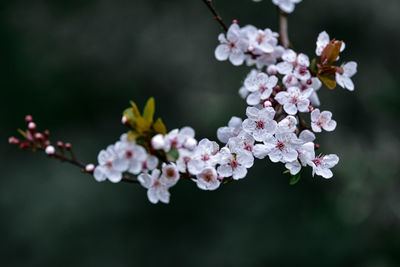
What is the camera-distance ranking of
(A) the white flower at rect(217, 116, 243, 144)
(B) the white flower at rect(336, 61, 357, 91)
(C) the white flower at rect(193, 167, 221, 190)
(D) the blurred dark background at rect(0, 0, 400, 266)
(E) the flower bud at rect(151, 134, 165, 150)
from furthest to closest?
1. (D) the blurred dark background at rect(0, 0, 400, 266)
2. (B) the white flower at rect(336, 61, 357, 91)
3. (A) the white flower at rect(217, 116, 243, 144)
4. (C) the white flower at rect(193, 167, 221, 190)
5. (E) the flower bud at rect(151, 134, 165, 150)

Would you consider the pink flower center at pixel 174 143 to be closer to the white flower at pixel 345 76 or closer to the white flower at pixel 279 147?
the white flower at pixel 279 147

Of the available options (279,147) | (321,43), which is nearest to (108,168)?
(279,147)

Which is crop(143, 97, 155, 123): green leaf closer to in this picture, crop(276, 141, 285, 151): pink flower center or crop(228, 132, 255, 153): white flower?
crop(228, 132, 255, 153): white flower

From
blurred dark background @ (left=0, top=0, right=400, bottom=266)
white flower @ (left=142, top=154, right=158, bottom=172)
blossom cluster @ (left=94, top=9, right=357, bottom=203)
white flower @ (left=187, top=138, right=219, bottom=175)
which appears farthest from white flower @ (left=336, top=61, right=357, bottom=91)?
blurred dark background @ (left=0, top=0, right=400, bottom=266)

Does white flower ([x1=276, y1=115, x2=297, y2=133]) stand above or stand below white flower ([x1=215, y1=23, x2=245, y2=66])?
below

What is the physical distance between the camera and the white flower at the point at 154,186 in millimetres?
1195

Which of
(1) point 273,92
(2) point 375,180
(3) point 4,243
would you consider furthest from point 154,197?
(3) point 4,243

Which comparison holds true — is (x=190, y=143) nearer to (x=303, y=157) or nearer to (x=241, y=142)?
(x=241, y=142)

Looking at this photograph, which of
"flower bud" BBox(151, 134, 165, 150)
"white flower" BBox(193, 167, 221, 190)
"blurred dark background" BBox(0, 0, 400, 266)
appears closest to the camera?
"flower bud" BBox(151, 134, 165, 150)

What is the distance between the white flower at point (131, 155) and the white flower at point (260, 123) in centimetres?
38

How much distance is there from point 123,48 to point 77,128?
1.00m

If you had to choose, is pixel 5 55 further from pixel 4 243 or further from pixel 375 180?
pixel 375 180

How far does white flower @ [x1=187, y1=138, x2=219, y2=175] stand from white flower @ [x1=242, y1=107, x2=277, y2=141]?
0.41ft

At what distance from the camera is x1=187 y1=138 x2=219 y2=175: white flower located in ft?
3.91
